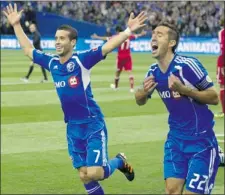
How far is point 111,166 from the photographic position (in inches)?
365

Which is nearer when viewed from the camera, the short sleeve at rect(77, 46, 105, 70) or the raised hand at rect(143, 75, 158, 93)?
the raised hand at rect(143, 75, 158, 93)

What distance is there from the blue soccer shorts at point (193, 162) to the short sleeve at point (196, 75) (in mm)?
605

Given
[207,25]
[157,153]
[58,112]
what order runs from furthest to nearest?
→ [207,25], [58,112], [157,153]

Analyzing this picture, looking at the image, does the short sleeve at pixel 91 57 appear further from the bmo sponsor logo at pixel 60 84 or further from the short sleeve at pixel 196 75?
the short sleeve at pixel 196 75

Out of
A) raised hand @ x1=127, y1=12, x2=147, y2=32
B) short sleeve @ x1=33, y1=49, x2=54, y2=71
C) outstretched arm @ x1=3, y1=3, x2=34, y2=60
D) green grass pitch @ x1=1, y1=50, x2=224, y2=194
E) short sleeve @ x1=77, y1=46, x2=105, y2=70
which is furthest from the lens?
green grass pitch @ x1=1, y1=50, x2=224, y2=194

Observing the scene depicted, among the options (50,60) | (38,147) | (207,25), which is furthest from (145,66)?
(50,60)

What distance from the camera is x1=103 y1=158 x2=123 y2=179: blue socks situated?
29.5 ft

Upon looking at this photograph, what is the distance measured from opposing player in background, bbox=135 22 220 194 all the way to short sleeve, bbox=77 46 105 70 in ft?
3.86

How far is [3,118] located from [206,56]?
23.5 metres

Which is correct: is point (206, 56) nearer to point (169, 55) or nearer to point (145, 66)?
point (145, 66)

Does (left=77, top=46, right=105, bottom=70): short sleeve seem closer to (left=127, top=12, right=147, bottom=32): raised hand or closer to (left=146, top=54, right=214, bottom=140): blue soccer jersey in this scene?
(left=127, top=12, right=147, bottom=32): raised hand

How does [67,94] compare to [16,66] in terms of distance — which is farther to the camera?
[16,66]

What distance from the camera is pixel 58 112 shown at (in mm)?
18109

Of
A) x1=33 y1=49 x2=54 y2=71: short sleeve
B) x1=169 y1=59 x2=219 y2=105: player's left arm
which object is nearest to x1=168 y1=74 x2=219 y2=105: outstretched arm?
x1=169 y1=59 x2=219 y2=105: player's left arm
